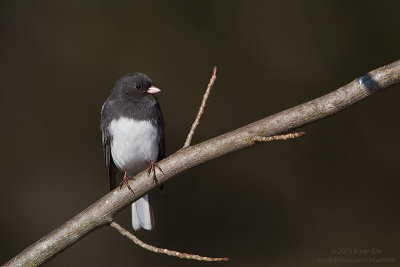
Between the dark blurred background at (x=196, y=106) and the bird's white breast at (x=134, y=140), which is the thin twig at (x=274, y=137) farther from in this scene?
the dark blurred background at (x=196, y=106)

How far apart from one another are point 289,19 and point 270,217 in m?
1.93

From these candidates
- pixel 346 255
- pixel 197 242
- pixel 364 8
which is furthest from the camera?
pixel 364 8

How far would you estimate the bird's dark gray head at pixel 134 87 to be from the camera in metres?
3.28

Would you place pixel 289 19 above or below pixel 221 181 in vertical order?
above

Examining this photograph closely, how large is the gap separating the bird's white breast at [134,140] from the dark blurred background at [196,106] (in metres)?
1.67

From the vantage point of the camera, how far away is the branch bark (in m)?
2.02

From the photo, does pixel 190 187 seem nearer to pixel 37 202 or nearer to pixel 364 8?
pixel 37 202

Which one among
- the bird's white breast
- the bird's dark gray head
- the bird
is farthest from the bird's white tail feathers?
the bird's dark gray head

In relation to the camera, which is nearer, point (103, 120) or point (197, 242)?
point (103, 120)

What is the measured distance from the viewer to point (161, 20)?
5.15 m

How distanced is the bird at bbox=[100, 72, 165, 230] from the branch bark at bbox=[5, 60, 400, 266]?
79cm

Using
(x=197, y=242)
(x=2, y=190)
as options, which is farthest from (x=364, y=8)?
(x=2, y=190)

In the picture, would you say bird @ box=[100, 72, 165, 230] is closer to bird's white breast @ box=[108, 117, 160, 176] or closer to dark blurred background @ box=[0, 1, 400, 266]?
bird's white breast @ box=[108, 117, 160, 176]

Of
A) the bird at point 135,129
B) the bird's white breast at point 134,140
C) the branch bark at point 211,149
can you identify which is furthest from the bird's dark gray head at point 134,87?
the branch bark at point 211,149
